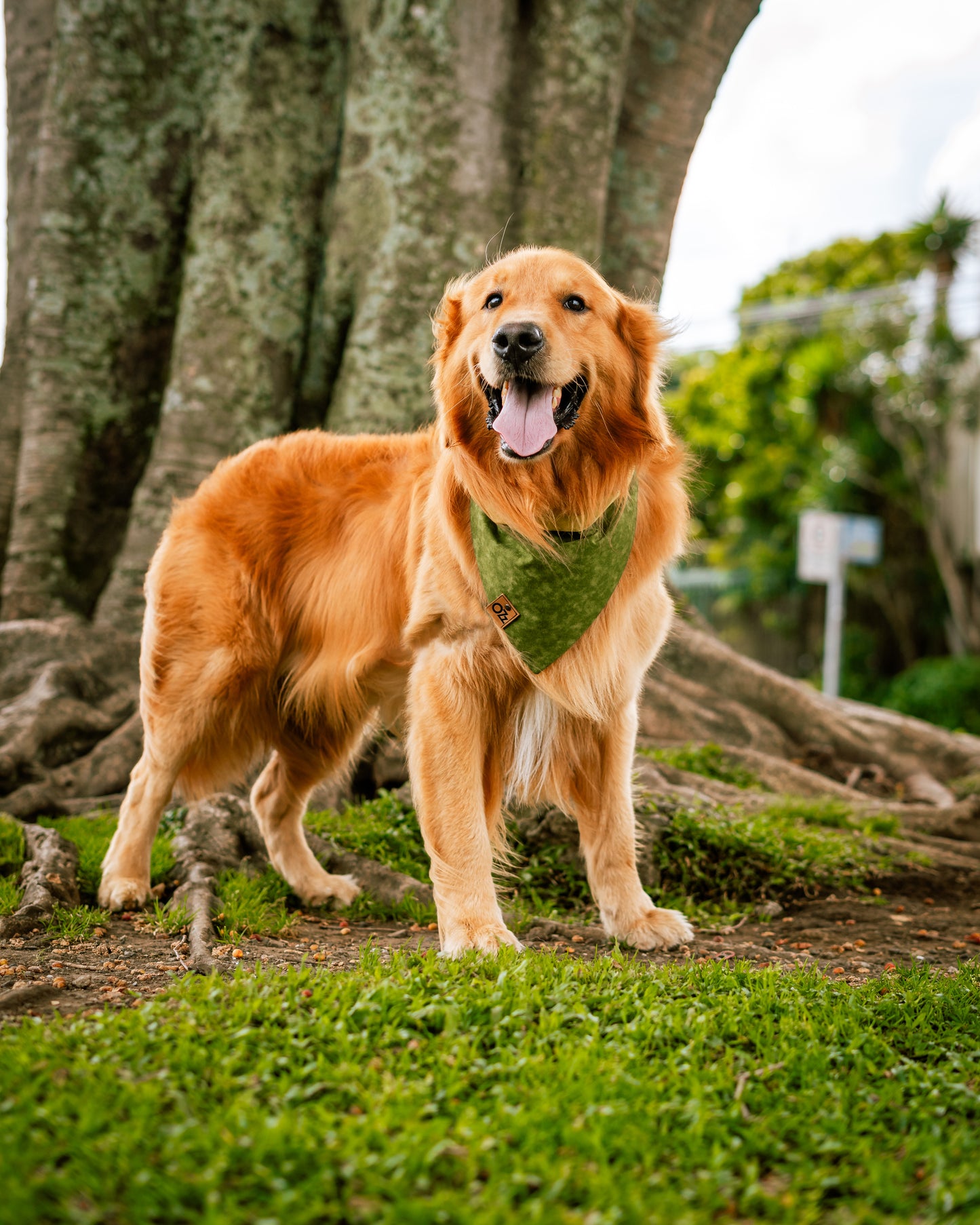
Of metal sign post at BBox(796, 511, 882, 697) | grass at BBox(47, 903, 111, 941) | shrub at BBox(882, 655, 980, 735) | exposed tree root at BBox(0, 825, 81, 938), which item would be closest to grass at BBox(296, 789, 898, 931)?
grass at BBox(47, 903, 111, 941)

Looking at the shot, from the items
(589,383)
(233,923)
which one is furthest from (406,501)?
(233,923)

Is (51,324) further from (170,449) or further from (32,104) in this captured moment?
(32,104)

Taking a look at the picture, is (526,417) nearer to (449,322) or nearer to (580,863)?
(449,322)

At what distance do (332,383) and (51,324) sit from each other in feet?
5.69

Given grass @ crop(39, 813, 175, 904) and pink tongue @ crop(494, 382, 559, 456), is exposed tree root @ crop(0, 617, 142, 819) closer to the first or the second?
grass @ crop(39, 813, 175, 904)

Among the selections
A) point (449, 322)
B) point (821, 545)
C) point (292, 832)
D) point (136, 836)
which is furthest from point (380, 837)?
point (821, 545)

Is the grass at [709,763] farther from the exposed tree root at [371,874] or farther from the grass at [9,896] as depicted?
the grass at [9,896]

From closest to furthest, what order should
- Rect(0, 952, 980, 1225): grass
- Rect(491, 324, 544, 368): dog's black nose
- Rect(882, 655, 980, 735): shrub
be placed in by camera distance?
1. Rect(0, 952, 980, 1225): grass
2. Rect(491, 324, 544, 368): dog's black nose
3. Rect(882, 655, 980, 735): shrub

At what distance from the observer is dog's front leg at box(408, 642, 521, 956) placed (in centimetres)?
338

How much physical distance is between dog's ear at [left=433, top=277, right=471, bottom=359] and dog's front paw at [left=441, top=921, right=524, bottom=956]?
6.79 feet

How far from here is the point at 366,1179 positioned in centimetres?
185

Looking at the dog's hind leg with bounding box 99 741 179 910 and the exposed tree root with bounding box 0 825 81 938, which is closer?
the exposed tree root with bounding box 0 825 81 938

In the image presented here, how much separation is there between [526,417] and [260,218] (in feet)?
11.7

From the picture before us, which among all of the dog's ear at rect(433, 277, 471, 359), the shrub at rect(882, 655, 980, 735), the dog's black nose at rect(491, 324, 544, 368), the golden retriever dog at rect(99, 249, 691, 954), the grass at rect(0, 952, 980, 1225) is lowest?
the shrub at rect(882, 655, 980, 735)
